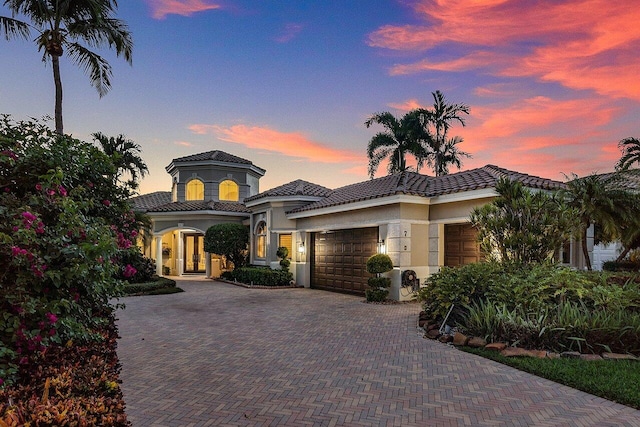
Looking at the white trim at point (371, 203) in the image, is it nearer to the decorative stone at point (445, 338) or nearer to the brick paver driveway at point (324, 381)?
the brick paver driveway at point (324, 381)

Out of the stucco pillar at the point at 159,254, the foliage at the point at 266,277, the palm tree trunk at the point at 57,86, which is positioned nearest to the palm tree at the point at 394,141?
the foliage at the point at 266,277

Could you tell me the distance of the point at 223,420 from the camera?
436cm

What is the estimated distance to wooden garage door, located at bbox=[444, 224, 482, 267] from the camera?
1277 centimetres

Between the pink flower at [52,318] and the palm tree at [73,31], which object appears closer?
the pink flower at [52,318]

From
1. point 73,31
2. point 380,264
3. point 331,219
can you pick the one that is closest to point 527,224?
point 380,264

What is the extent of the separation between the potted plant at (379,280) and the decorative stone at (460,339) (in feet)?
17.9

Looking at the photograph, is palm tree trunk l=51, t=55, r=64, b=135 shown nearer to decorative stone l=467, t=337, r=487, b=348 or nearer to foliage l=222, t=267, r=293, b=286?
foliage l=222, t=267, r=293, b=286

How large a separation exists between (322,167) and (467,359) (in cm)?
1993

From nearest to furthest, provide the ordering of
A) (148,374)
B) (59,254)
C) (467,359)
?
1. (59,254)
2. (148,374)
3. (467,359)

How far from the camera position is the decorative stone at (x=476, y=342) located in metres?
7.20

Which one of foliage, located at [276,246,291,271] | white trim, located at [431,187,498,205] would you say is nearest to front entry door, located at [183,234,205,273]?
foliage, located at [276,246,291,271]

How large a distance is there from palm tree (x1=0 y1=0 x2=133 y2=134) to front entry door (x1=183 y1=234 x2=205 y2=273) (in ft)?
44.4

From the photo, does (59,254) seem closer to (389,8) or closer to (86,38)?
(389,8)

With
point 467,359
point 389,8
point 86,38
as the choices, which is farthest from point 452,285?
point 86,38
